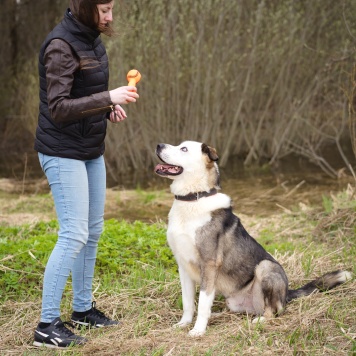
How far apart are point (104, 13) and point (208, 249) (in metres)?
1.57

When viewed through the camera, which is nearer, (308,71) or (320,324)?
(320,324)

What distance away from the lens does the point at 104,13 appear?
3.73 metres

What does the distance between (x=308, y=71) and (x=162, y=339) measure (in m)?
9.25

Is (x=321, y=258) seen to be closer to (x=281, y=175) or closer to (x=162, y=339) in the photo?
(x=162, y=339)

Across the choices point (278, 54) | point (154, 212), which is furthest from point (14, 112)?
point (154, 212)

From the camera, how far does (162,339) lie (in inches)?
155

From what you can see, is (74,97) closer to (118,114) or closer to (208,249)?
(118,114)

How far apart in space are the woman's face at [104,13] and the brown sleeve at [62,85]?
258mm

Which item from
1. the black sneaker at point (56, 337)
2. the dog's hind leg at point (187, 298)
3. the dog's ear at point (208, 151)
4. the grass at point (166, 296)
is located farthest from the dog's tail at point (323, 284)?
the black sneaker at point (56, 337)

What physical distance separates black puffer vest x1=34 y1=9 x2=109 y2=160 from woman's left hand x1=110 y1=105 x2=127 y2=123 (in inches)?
4.9

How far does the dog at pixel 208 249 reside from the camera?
411 cm

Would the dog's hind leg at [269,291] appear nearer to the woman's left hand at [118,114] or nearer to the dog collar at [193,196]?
the dog collar at [193,196]

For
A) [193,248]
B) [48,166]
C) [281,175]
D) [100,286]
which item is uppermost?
[48,166]

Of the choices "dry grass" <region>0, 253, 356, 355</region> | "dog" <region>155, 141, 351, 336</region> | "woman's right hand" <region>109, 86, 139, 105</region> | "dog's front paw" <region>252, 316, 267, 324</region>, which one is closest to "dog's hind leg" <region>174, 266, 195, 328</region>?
"dog" <region>155, 141, 351, 336</region>
